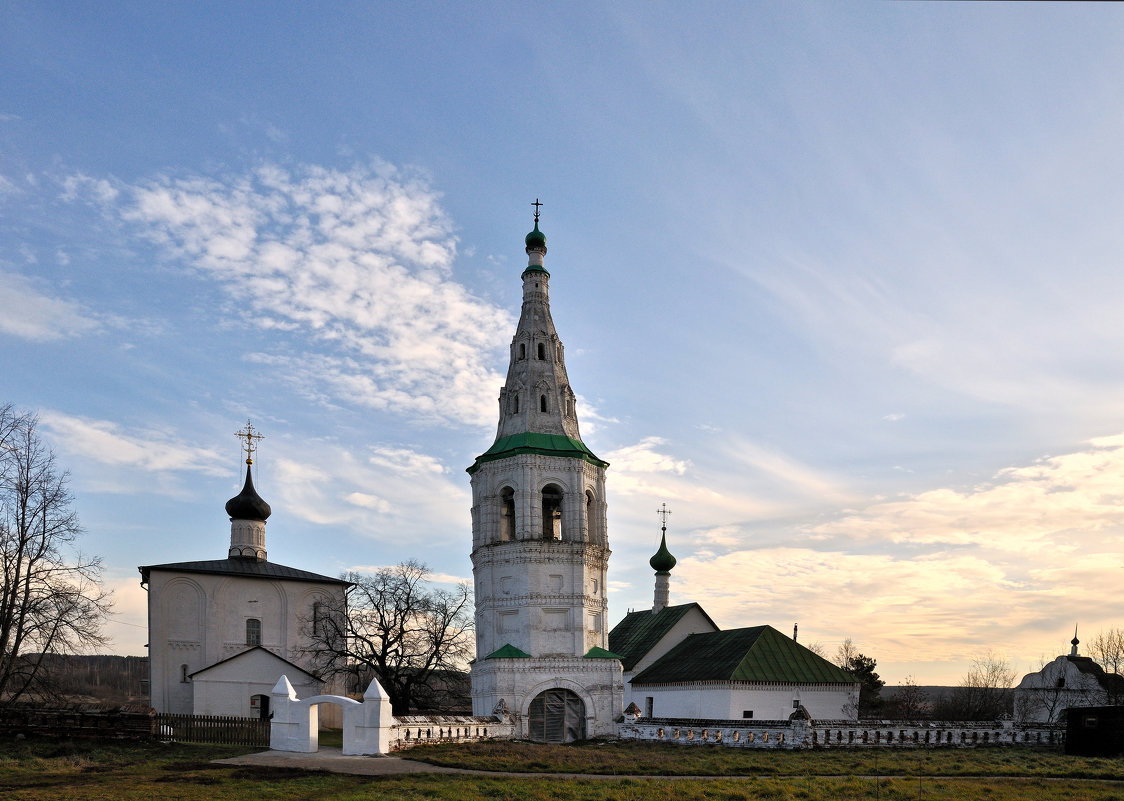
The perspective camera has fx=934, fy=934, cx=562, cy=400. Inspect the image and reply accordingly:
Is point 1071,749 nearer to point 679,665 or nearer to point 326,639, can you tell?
point 679,665

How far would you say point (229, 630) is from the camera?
138 ft

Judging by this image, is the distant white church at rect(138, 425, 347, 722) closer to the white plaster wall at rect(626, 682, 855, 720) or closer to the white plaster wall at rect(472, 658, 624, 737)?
the white plaster wall at rect(472, 658, 624, 737)

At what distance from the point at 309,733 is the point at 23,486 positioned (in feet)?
39.8

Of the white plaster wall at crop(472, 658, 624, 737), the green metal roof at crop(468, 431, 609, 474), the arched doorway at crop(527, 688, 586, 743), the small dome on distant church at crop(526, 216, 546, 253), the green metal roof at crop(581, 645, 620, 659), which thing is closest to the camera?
the white plaster wall at crop(472, 658, 624, 737)

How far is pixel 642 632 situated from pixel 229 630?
1866 centimetres

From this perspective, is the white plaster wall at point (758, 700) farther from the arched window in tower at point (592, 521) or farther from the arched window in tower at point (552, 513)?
the arched window in tower at point (552, 513)

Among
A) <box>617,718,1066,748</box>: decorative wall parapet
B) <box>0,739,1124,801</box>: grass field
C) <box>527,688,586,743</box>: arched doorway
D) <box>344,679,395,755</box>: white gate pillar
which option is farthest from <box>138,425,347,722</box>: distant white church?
<box>617,718,1066,748</box>: decorative wall parapet

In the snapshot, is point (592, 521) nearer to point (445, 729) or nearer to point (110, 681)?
point (445, 729)

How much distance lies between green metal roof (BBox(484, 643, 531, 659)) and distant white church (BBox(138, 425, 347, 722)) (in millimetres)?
10635

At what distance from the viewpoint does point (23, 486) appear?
28000 mm

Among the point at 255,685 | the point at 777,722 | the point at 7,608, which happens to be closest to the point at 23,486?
the point at 7,608

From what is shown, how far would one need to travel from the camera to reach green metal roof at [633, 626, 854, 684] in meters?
32.3

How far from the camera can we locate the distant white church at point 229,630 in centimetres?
3794

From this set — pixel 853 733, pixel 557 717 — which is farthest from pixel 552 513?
pixel 853 733
